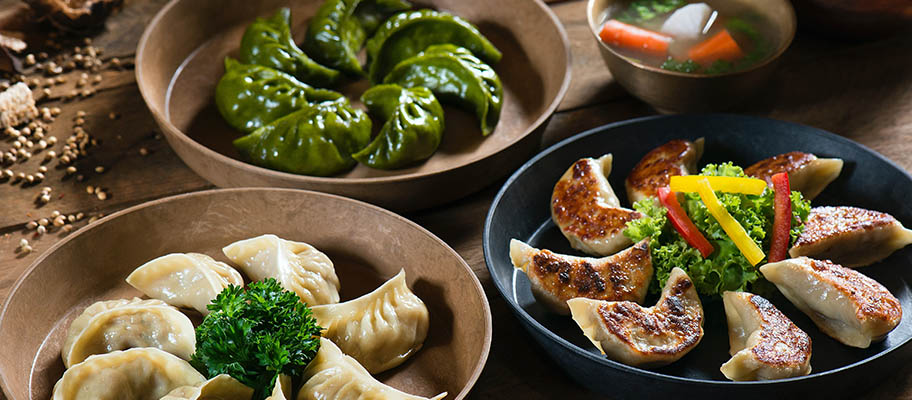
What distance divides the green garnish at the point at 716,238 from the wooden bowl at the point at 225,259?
1.76ft

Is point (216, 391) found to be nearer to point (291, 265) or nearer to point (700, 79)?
point (291, 265)

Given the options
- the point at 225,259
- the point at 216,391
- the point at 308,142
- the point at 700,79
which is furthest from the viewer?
the point at 700,79

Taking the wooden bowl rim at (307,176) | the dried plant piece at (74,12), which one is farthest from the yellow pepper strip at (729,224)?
the dried plant piece at (74,12)

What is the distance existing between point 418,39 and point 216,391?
172 centimetres

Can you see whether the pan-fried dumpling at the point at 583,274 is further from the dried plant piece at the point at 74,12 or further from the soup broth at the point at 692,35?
the dried plant piece at the point at 74,12

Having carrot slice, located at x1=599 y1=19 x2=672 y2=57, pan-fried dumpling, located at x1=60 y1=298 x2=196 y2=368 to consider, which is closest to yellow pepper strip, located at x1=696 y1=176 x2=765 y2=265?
carrot slice, located at x1=599 y1=19 x2=672 y2=57

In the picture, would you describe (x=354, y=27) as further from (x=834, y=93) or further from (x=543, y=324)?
(x=834, y=93)

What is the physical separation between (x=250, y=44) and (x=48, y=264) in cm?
125

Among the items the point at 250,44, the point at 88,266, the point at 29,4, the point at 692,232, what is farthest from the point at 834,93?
the point at 29,4

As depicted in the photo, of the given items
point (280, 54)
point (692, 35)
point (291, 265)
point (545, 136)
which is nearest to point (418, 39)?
point (280, 54)

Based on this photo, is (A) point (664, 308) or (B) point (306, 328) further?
(A) point (664, 308)

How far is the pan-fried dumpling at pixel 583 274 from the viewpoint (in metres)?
2.22

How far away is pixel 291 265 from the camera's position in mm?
2254

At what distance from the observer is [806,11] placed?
11.0 ft
